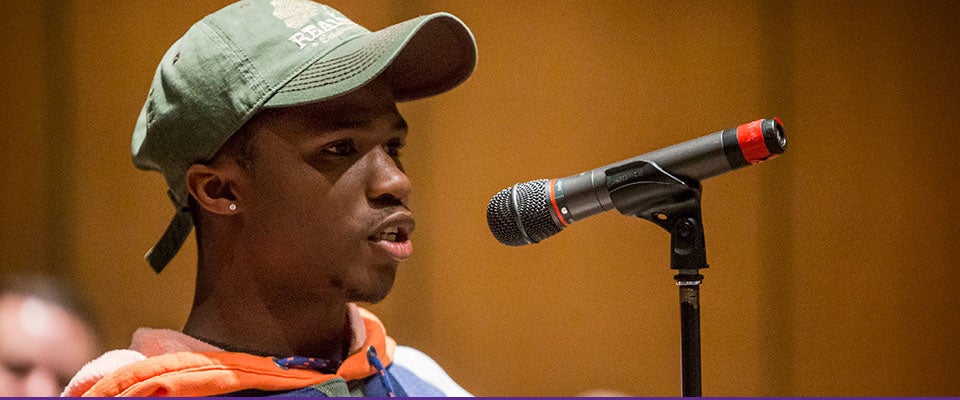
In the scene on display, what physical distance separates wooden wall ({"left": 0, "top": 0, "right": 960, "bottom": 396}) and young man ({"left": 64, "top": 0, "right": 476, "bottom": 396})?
58cm

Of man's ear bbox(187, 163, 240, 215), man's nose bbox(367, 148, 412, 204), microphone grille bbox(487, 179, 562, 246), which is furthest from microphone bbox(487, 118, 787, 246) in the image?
man's ear bbox(187, 163, 240, 215)

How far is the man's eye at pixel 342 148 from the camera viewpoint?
1.22 meters

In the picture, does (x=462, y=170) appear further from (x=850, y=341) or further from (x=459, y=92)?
(x=850, y=341)

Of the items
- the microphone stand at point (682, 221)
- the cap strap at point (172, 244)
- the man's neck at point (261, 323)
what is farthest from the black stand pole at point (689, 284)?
the cap strap at point (172, 244)

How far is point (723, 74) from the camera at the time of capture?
187 centimetres

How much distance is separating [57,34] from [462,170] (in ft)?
2.65

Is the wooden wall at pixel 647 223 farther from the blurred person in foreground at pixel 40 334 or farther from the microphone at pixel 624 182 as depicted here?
the microphone at pixel 624 182

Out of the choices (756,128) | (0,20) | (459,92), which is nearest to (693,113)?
(459,92)

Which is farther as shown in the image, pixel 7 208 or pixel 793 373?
pixel 793 373

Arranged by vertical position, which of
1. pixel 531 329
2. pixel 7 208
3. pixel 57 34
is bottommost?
pixel 531 329

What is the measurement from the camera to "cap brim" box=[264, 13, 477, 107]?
119cm

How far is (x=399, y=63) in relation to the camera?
1.35m

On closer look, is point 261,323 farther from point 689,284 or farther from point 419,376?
point 689,284

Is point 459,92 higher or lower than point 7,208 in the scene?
higher
